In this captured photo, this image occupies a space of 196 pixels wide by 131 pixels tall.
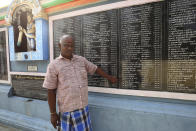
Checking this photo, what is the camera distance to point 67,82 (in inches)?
67.1

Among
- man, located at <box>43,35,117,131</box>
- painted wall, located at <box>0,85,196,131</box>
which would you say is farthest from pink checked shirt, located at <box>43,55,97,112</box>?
painted wall, located at <box>0,85,196,131</box>

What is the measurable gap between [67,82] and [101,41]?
111cm

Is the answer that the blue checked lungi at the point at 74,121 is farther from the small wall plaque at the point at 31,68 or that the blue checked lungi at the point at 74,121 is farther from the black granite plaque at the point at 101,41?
the small wall plaque at the point at 31,68

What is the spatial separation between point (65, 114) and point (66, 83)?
0.45 metres

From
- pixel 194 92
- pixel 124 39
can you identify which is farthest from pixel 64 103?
pixel 194 92

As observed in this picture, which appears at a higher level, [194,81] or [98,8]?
[98,8]

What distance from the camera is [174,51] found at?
6.37 ft

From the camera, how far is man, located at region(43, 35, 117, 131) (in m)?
1.68

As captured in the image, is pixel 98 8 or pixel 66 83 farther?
pixel 98 8

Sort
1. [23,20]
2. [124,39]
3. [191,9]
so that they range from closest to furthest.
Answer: [191,9]
[124,39]
[23,20]

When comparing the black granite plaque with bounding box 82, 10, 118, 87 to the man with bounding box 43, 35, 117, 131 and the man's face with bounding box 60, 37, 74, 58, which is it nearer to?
the man with bounding box 43, 35, 117, 131

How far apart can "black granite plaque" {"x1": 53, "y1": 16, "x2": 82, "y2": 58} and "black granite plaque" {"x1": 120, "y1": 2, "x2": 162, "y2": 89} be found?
91 cm

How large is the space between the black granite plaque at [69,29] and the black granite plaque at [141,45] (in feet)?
3.00

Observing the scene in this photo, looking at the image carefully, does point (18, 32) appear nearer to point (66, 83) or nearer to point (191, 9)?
point (66, 83)
